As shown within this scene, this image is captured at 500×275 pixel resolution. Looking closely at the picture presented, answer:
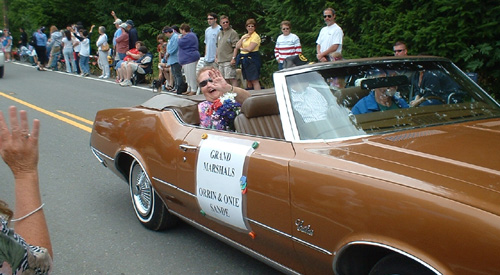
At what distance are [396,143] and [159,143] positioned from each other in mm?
1946

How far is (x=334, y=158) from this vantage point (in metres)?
2.98

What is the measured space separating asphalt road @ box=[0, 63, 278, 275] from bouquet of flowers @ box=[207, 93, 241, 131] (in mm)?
944

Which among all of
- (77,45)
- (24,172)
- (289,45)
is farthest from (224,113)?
(77,45)

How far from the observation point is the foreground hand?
2.04m

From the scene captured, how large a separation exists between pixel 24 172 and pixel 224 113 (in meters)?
2.60

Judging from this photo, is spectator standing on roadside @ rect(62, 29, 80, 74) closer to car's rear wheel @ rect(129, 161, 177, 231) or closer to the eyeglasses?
the eyeglasses

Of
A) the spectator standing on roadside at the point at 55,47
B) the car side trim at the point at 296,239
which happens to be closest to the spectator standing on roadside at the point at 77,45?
the spectator standing on roadside at the point at 55,47

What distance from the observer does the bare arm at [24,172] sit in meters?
2.01

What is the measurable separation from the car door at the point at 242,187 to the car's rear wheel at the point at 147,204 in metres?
0.66

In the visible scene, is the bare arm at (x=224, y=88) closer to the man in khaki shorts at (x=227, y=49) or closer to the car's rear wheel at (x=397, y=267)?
the car's rear wheel at (x=397, y=267)

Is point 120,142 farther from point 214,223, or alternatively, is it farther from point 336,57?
point 336,57

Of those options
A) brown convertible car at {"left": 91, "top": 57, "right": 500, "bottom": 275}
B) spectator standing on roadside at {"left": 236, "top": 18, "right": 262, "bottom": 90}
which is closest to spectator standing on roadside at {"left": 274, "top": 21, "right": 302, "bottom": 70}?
spectator standing on roadside at {"left": 236, "top": 18, "right": 262, "bottom": 90}

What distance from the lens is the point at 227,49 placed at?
518 inches

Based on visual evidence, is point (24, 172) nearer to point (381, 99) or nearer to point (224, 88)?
point (381, 99)
